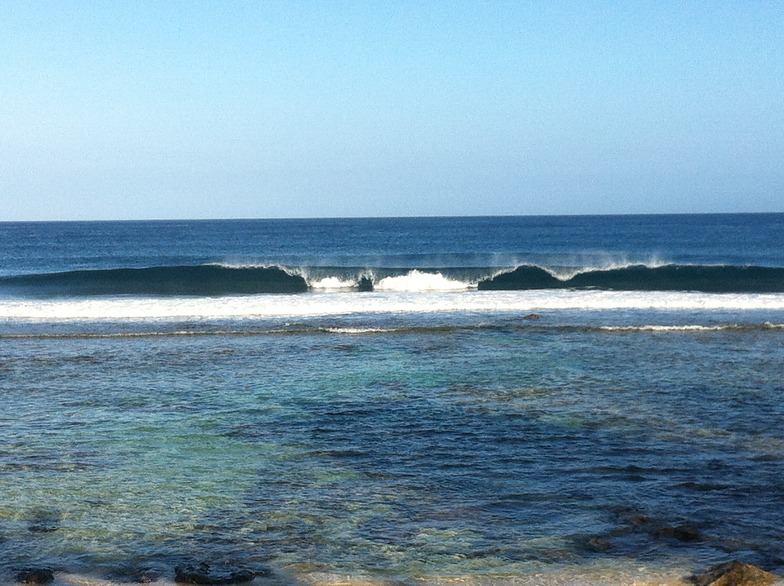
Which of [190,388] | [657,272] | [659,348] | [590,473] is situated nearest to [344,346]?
[190,388]

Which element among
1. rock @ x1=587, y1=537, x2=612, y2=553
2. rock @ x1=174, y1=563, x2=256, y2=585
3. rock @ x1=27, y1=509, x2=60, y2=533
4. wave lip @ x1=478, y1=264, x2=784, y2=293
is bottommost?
rock @ x1=27, y1=509, x2=60, y2=533

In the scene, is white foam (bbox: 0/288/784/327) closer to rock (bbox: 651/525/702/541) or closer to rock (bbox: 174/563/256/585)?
rock (bbox: 651/525/702/541)

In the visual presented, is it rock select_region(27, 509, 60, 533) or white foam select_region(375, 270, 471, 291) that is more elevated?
white foam select_region(375, 270, 471, 291)

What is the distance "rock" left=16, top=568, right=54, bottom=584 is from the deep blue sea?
0.16 meters

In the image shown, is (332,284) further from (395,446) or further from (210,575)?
(210,575)

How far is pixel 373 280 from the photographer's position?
3647cm

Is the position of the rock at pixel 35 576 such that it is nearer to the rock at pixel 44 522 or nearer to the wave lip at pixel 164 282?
the rock at pixel 44 522

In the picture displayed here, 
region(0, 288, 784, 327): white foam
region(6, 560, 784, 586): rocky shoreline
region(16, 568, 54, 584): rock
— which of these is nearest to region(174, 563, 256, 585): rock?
region(6, 560, 784, 586): rocky shoreline

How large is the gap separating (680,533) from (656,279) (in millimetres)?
28068

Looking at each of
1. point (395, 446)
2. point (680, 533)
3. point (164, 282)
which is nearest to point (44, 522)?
point (395, 446)

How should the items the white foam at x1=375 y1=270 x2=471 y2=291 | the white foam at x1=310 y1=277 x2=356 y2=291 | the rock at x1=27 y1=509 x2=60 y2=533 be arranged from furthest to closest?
the white foam at x1=375 y1=270 x2=471 y2=291, the white foam at x1=310 y1=277 x2=356 y2=291, the rock at x1=27 y1=509 x2=60 y2=533

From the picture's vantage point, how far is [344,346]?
1764 cm

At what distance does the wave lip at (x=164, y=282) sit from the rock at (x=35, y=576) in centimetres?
2576

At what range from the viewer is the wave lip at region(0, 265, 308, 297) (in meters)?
33.0
